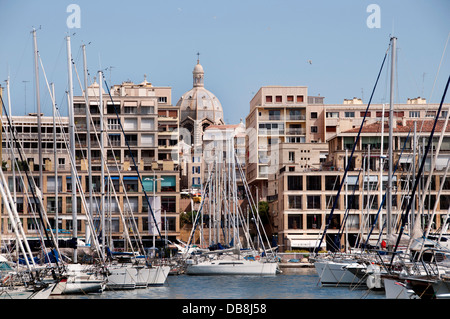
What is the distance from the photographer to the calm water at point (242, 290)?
26172 millimetres

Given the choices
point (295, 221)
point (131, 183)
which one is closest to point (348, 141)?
point (295, 221)

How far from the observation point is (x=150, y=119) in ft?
246

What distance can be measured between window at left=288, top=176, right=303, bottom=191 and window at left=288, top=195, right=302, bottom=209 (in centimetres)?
66

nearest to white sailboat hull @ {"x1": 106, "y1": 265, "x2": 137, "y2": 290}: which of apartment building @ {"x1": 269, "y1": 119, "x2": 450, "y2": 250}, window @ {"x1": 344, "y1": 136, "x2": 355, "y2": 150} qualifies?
apartment building @ {"x1": 269, "y1": 119, "x2": 450, "y2": 250}

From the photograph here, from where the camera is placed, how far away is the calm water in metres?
26.2

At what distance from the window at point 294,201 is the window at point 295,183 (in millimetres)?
662

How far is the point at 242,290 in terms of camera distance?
30453 mm

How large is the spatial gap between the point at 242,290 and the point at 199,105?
4593 inches

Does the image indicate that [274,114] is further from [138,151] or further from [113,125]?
[113,125]

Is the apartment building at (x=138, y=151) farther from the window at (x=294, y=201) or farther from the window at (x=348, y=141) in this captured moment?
the window at (x=348, y=141)

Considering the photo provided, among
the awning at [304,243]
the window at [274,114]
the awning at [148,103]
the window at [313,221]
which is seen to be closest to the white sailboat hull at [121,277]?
the awning at [304,243]

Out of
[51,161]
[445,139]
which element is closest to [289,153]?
[445,139]

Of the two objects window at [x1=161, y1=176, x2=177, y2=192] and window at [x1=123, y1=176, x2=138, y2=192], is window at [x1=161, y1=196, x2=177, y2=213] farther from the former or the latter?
window at [x1=123, y1=176, x2=138, y2=192]
